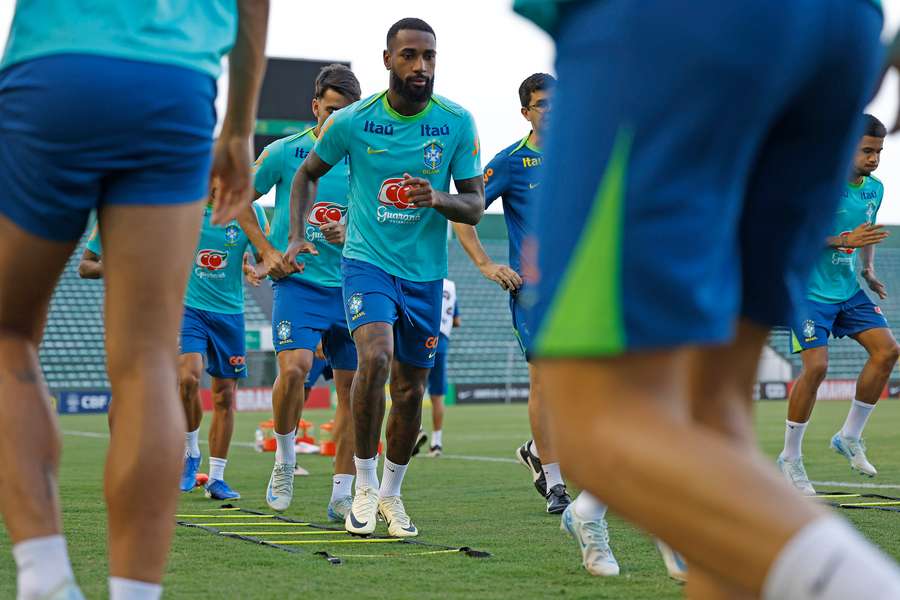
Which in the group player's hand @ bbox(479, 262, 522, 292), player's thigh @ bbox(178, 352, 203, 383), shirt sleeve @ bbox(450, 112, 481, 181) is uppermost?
shirt sleeve @ bbox(450, 112, 481, 181)

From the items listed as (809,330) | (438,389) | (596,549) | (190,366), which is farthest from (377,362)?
(438,389)

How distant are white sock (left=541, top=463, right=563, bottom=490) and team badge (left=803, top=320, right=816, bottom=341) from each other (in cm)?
288

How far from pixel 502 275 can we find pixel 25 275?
508cm

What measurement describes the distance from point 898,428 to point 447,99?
503 inches

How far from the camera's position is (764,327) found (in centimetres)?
199

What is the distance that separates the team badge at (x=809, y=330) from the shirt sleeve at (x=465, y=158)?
3801 millimetres

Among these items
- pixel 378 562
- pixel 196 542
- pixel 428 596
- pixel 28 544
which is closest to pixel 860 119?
pixel 28 544

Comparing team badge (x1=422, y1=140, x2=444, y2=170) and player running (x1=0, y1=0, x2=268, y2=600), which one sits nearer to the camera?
player running (x1=0, y1=0, x2=268, y2=600)

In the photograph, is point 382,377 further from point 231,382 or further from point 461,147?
point 231,382

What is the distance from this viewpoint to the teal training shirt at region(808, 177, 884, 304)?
9.44 m

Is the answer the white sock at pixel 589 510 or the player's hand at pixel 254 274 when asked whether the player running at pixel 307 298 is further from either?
the white sock at pixel 589 510

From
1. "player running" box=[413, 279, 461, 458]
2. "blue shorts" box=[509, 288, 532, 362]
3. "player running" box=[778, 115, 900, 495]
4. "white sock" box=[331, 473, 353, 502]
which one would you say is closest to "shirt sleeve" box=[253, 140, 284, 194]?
"blue shorts" box=[509, 288, 532, 362]

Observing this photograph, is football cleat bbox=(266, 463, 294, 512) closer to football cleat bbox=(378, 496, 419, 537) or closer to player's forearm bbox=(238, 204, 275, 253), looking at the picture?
football cleat bbox=(378, 496, 419, 537)

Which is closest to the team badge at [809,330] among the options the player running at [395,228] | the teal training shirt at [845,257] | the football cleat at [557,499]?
the teal training shirt at [845,257]
